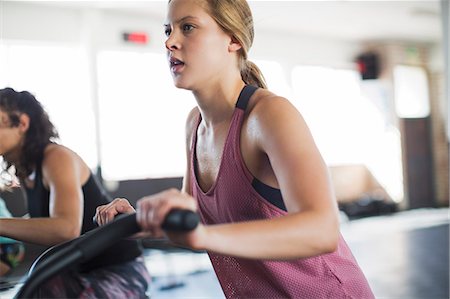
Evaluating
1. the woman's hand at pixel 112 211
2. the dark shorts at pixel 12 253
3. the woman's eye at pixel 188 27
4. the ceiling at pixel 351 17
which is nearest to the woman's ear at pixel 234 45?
the woman's eye at pixel 188 27

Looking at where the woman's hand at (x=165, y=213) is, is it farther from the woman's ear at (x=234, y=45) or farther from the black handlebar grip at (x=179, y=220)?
the woman's ear at (x=234, y=45)

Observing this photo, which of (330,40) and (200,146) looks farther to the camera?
(330,40)

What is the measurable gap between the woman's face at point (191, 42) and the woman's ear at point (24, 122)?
1.15ft

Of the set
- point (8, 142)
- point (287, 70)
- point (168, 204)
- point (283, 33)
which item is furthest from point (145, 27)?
point (168, 204)

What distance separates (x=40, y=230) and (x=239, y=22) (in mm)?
598

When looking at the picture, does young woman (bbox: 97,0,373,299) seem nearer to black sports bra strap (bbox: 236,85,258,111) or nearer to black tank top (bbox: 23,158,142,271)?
black sports bra strap (bbox: 236,85,258,111)

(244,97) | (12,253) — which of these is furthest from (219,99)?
(12,253)

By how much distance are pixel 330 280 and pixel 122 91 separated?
497 cm

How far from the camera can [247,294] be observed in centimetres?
112

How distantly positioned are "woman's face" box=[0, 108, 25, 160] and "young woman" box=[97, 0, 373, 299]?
10.1 inches

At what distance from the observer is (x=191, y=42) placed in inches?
38.5

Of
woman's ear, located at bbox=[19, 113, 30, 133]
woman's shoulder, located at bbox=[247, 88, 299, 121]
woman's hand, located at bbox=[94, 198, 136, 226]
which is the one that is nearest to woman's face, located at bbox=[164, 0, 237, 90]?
woman's shoulder, located at bbox=[247, 88, 299, 121]

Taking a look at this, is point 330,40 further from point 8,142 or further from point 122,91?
point 8,142

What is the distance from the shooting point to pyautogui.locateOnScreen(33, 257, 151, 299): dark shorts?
80cm
